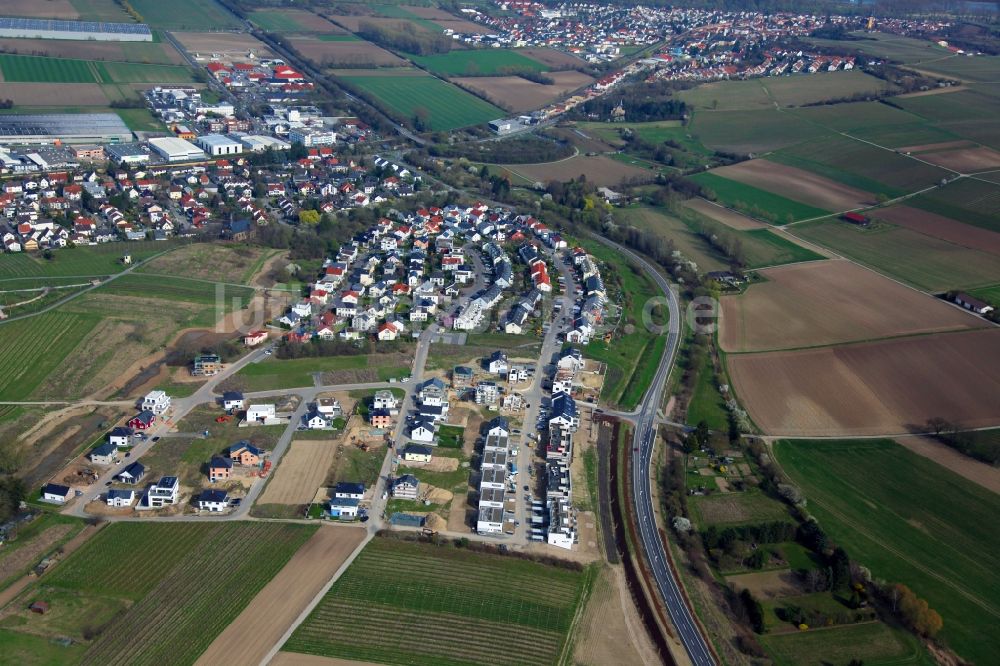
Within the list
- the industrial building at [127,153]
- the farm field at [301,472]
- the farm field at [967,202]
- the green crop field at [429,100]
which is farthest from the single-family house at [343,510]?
the green crop field at [429,100]

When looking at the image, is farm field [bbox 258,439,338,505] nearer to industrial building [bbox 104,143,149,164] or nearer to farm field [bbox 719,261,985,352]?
farm field [bbox 719,261,985,352]

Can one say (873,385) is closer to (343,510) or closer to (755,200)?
(343,510)

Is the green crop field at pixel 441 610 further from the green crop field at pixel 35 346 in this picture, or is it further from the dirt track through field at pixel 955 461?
the green crop field at pixel 35 346

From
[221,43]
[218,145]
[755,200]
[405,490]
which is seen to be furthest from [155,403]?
[221,43]

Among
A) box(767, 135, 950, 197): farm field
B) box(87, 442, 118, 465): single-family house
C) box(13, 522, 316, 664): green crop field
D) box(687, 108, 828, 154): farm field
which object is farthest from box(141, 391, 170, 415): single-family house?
box(687, 108, 828, 154): farm field

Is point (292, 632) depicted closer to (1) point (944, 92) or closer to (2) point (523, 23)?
(1) point (944, 92)
